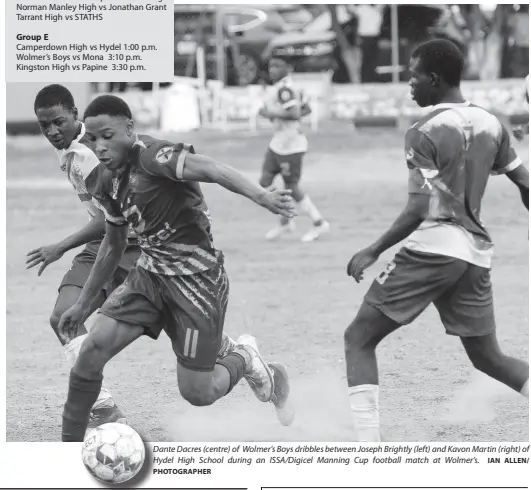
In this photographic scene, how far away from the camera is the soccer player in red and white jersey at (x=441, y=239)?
16.7 feet

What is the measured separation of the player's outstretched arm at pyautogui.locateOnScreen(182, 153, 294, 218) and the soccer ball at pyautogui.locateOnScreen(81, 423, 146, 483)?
1.31m

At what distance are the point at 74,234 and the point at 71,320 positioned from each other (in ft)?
1.49

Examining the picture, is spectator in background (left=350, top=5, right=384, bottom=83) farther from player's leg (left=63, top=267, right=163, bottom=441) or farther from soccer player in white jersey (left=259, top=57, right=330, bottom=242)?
player's leg (left=63, top=267, right=163, bottom=441)

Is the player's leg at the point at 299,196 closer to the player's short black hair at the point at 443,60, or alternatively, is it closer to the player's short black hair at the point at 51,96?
the player's short black hair at the point at 51,96

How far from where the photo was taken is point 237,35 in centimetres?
3203

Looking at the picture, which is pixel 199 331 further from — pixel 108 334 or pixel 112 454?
pixel 112 454

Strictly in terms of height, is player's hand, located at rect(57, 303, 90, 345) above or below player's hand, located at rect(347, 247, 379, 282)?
below

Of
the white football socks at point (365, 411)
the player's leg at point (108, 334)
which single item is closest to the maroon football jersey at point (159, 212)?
the player's leg at point (108, 334)

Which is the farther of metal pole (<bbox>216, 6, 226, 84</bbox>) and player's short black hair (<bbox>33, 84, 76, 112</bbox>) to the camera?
metal pole (<bbox>216, 6, 226, 84</bbox>)

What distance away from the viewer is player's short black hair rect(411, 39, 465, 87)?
5.14m

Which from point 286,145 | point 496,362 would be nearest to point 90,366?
point 496,362

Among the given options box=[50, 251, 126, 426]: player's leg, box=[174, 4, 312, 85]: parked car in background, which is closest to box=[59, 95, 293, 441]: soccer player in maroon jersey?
box=[50, 251, 126, 426]: player's leg

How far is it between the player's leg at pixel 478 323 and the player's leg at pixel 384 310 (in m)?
0.10

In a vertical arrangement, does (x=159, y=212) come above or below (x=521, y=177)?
below
